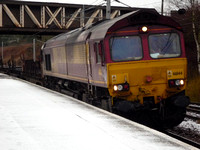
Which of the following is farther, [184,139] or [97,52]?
[97,52]

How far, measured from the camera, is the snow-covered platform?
7352 mm

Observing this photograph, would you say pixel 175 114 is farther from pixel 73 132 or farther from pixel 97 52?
pixel 73 132

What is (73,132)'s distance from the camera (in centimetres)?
863

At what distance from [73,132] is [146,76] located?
390cm

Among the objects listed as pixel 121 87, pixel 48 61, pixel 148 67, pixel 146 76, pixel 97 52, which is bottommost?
pixel 121 87

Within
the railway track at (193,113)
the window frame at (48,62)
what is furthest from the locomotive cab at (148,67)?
the window frame at (48,62)

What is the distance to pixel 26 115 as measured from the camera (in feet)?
36.2

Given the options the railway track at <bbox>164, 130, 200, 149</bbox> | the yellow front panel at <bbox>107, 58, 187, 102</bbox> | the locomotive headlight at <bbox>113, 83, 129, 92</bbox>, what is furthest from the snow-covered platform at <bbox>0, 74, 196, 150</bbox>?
the railway track at <bbox>164, 130, 200, 149</bbox>

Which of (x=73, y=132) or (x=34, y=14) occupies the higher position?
(x=34, y=14)

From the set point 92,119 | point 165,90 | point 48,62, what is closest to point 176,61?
point 165,90

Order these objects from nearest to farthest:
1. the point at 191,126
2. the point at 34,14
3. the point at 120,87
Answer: the point at 120,87
the point at 191,126
the point at 34,14

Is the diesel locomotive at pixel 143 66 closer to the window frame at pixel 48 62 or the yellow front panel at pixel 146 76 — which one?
the yellow front panel at pixel 146 76

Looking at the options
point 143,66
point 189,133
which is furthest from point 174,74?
point 189,133

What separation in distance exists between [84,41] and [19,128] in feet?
19.1
